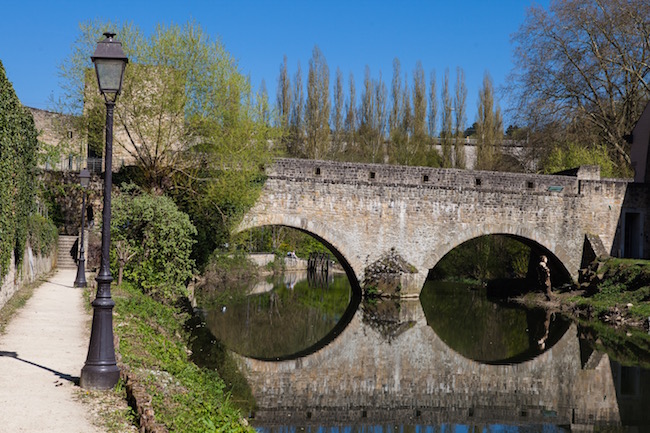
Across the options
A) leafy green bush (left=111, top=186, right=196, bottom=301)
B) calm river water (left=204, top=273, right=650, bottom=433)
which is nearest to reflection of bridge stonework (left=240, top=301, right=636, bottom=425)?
calm river water (left=204, top=273, right=650, bottom=433)

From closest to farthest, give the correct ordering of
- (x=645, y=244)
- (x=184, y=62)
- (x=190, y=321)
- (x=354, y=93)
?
(x=190, y=321) < (x=184, y=62) < (x=645, y=244) < (x=354, y=93)

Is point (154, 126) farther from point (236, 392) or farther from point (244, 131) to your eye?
point (236, 392)

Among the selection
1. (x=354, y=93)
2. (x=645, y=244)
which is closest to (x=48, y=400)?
(x=645, y=244)

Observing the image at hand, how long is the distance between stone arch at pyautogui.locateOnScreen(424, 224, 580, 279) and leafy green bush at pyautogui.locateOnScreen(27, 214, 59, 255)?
1126 cm

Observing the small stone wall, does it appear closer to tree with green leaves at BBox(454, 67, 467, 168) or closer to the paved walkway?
the paved walkway

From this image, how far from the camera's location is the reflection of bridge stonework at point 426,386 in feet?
33.0

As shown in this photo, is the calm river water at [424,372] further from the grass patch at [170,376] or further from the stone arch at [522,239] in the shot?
the stone arch at [522,239]

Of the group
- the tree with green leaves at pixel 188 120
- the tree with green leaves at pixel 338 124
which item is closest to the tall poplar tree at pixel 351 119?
the tree with green leaves at pixel 338 124

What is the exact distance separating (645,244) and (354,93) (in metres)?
18.8

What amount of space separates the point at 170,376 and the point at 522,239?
18124 millimetres

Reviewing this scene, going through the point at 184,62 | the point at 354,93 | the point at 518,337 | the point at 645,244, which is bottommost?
the point at 518,337

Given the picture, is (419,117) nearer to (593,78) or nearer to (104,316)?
(593,78)

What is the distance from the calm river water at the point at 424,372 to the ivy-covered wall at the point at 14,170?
4.40 m

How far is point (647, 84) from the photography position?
26.6m
